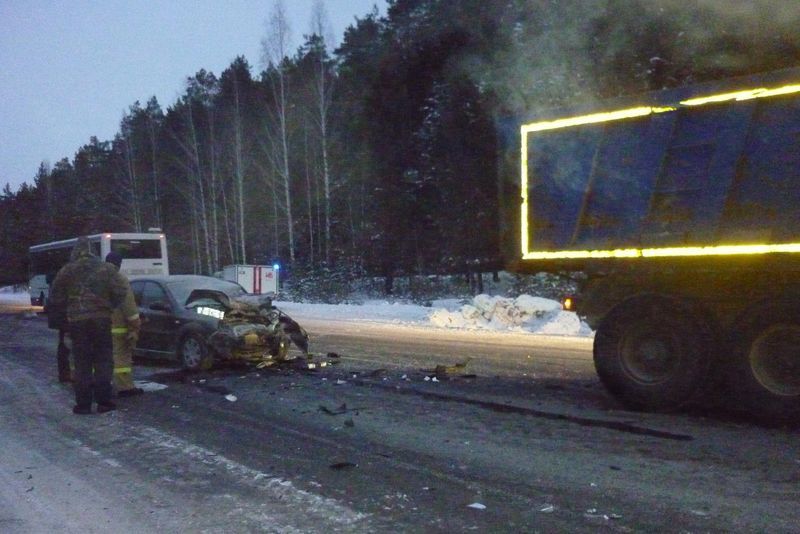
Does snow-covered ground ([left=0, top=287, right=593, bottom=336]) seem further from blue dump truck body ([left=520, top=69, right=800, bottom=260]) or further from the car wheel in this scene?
the car wheel

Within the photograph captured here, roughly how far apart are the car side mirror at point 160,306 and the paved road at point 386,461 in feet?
5.94

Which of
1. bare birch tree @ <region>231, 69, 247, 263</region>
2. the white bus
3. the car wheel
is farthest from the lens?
bare birch tree @ <region>231, 69, 247, 263</region>

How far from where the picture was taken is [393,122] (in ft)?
111

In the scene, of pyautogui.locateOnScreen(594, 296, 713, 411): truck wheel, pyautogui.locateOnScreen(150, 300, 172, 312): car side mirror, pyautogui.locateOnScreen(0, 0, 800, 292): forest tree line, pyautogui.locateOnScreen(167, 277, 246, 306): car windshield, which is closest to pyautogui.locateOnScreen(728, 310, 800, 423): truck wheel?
pyautogui.locateOnScreen(594, 296, 713, 411): truck wheel

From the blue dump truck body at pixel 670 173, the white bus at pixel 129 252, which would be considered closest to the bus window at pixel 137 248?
the white bus at pixel 129 252

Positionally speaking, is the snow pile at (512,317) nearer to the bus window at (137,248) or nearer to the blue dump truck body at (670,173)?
the blue dump truck body at (670,173)

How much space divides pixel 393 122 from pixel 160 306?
23.7 meters

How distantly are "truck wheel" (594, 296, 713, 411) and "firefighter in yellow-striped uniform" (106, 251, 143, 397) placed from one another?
17.7 feet

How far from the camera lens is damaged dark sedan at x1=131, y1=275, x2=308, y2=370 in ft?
35.0

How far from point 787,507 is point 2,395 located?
8669 mm

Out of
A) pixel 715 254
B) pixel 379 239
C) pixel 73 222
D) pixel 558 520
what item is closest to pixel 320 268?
pixel 379 239

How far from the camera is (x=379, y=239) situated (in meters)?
36.7

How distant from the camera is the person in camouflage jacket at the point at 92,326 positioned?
26.4 ft

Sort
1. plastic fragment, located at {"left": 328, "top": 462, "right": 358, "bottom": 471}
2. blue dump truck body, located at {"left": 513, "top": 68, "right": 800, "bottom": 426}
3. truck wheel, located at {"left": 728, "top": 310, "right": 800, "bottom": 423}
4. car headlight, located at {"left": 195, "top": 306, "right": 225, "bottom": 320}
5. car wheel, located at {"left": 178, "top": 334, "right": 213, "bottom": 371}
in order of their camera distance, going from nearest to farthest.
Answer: plastic fragment, located at {"left": 328, "top": 462, "right": 358, "bottom": 471}
truck wheel, located at {"left": 728, "top": 310, "right": 800, "bottom": 423}
blue dump truck body, located at {"left": 513, "top": 68, "right": 800, "bottom": 426}
car wheel, located at {"left": 178, "top": 334, "right": 213, "bottom": 371}
car headlight, located at {"left": 195, "top": 306, "right": 225, "bottom": 320}
